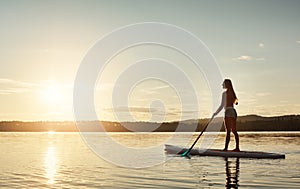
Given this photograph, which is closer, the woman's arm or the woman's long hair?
the woman's long hair

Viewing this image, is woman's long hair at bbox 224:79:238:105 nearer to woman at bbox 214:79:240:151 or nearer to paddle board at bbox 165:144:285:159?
woman at bbox 214:79:240:151

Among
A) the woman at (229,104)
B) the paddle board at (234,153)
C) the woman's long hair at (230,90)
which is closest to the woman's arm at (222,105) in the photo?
the woman at (229,104)

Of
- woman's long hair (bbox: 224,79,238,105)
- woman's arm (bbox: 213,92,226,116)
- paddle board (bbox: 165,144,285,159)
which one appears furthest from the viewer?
woman's arm (bbox: 213,92,226,116)

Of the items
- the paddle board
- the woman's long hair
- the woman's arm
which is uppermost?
the woman's long hair

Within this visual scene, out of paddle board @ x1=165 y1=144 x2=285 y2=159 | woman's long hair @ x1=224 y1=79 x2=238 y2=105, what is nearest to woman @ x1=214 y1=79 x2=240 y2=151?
woman's long hair @ x1=224 y1=79 x2=238 y2=105

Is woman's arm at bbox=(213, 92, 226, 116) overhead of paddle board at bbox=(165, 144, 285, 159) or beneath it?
overhead

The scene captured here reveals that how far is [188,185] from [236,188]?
4.72ft

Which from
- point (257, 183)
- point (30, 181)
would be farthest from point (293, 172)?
point (30, 181)

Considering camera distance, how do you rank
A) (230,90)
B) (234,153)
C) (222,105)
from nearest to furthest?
(234,153) → (230,90) → (222,105)

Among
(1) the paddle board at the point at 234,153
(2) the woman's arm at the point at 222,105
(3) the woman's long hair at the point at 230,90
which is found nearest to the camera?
(1) the paddle board at the point at 234,153

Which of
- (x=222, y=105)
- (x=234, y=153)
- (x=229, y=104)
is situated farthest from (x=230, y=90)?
(x=234, y=153)

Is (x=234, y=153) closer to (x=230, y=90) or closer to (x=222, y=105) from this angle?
(x=222, y=105)

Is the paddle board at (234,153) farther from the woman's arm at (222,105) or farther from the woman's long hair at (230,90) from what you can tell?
the woman's long hair at (230,90)

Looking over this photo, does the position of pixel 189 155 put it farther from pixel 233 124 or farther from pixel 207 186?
pixel 207 186
